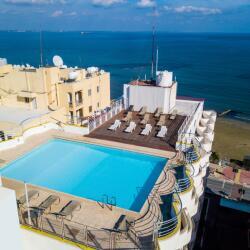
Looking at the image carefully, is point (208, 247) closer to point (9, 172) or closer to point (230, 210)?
point (230, 210)

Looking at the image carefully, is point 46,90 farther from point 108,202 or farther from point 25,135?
point 108,202

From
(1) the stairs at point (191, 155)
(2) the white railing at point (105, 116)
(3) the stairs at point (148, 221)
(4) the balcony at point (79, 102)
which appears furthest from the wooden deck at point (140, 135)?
(4) the balcony at point (79, 102)

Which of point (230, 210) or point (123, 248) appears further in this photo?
point (230, 210)

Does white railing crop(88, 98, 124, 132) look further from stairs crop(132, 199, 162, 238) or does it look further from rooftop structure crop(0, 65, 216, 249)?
stairs crop(132, 199, 162, 238)

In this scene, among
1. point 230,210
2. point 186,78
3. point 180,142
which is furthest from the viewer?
point 186,78

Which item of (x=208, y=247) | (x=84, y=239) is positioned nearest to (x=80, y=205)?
(x=84, y=239)

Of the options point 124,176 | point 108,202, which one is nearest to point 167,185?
point 124,176
